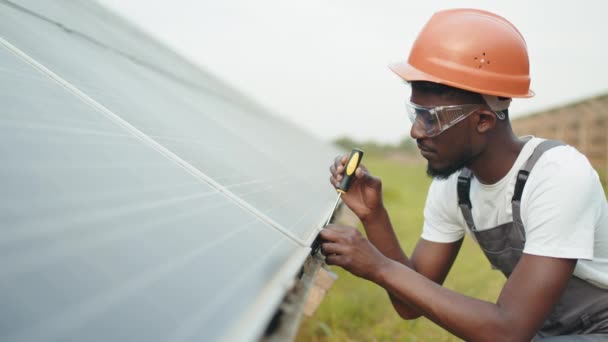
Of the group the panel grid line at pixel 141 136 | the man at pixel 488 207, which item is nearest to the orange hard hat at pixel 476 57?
the man at pixel 488 207

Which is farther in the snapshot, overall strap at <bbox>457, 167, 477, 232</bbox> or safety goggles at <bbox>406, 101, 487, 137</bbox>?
overall strap at <bbox>457, 167, 477, 232</bbox>

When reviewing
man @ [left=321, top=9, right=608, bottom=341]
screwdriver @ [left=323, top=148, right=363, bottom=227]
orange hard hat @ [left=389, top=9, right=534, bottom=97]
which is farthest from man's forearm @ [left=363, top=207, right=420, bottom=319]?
orange hard hat @ [left=389, top=9, right=534, bottom=97]

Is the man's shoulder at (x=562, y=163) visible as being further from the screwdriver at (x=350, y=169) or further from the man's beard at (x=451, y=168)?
the screwdriver at (x=350, y=169)

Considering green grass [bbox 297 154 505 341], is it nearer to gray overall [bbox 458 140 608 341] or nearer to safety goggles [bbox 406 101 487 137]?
gray overall [bbox 458 140 608 341]

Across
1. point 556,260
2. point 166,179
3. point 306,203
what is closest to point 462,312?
point 556,260

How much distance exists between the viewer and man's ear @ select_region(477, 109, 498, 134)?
2.04m

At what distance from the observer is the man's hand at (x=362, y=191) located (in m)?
2.03

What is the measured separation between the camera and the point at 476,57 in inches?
80.4

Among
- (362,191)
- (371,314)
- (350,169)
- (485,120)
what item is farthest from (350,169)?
(371,314)

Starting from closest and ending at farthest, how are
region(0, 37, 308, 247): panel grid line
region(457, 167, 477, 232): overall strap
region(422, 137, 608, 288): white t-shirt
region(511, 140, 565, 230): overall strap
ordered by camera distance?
region(0, 37, 308, 247): panel grid line
region(422, 137, 608, 288): white t-shirt
region(511, 140, 565, 230): overall strap
region(457, 167, 477, 232): overall strap

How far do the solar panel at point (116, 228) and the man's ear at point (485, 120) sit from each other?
0.89 meters

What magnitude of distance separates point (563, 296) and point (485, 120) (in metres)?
0.89

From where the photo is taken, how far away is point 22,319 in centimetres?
62

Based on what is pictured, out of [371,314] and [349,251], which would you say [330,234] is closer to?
[349,251]
